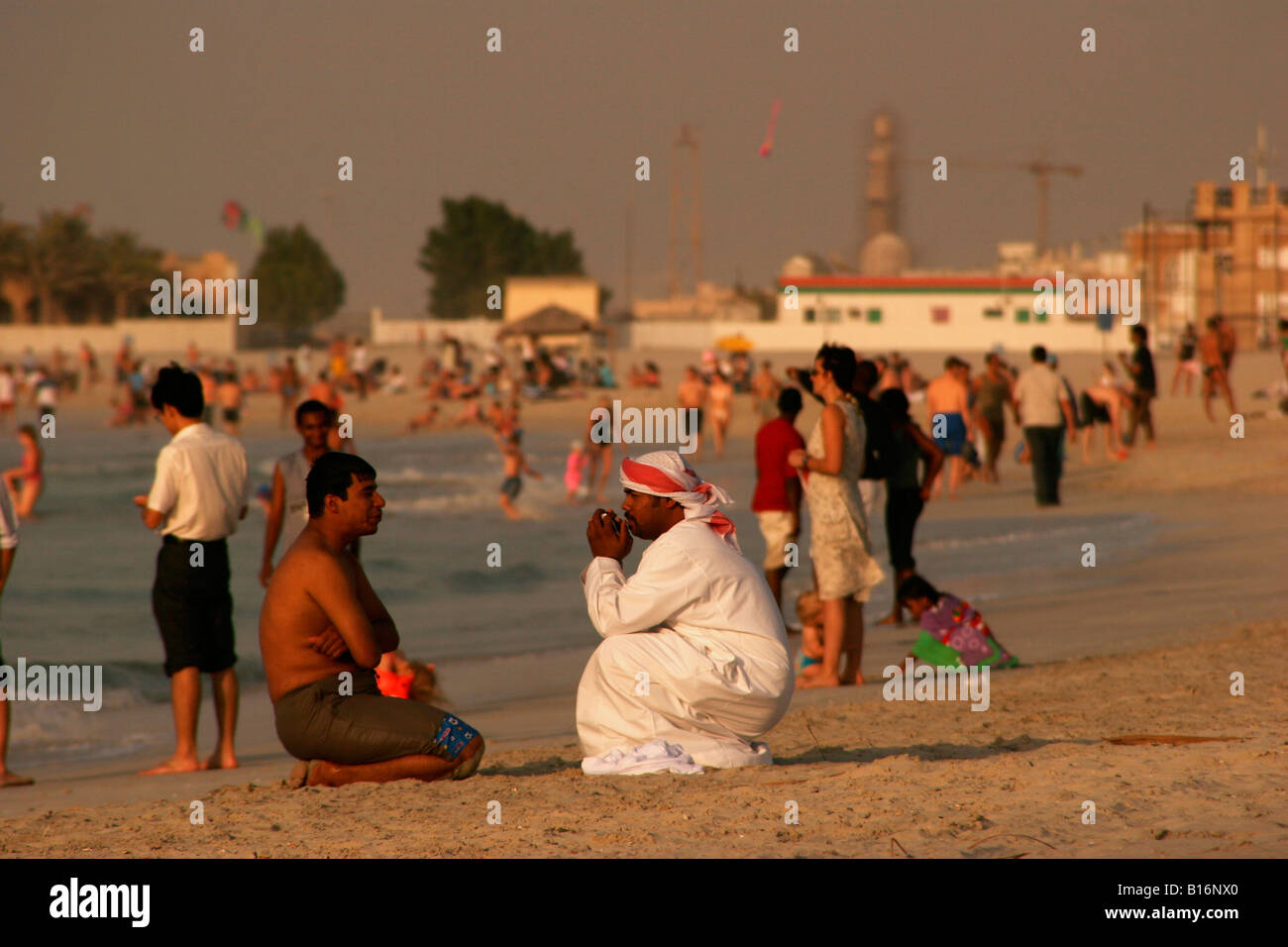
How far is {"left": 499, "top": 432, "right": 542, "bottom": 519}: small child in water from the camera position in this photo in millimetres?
18891

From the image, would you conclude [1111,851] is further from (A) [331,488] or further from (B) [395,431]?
(B) [395,431]

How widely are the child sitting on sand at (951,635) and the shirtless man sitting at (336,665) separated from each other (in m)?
3.58

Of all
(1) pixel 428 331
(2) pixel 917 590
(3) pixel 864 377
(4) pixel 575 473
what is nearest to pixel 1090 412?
(4) pixel 575 473

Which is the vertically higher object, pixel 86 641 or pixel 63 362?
pixel 63 362

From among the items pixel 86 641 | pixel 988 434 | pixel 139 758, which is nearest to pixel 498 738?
pixel 139 758

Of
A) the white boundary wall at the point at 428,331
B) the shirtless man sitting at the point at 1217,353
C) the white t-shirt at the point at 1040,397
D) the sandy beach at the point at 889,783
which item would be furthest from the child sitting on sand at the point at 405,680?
the white boundary wall at the point at 428,331

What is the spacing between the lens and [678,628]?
16.1 feet

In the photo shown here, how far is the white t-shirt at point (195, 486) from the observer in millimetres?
6375

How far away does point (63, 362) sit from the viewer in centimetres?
5162

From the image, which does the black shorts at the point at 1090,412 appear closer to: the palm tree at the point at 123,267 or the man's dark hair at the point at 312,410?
the man's dark hair at the point at 312,410

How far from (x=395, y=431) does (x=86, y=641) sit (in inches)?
1048

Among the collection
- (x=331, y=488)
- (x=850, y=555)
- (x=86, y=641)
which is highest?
(x=331, y=488)

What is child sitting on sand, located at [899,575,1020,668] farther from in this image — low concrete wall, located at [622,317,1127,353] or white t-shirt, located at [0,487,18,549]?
low concrete wall, located at [622,317,1127,353]

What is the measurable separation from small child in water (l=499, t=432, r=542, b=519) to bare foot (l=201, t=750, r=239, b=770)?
11.9 meters
